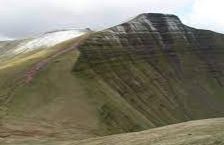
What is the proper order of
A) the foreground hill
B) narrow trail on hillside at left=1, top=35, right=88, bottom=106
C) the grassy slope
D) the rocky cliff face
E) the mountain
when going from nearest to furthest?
the foreground hill < the grassy slope < the mountain < narrow trail on hillside at left=1, top=35, right=88, bottom=106 < the rocky cliff face

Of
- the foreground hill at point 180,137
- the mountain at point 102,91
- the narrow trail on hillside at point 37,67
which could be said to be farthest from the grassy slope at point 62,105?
the foreground hill at point 180,137

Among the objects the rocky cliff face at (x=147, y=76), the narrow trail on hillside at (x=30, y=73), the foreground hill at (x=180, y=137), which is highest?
the foreground hill at (x=180, y=137)

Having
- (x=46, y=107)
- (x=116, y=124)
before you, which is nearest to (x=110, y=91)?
(x=116, y=124)

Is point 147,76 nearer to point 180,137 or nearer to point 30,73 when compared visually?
point 30,73

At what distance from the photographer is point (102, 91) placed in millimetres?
144625

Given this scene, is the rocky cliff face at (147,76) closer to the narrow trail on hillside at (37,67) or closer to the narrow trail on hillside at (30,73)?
the narrow trail on hillside at (30,73)

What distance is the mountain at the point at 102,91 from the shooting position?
11569 cm

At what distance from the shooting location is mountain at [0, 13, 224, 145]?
11569 centimetres

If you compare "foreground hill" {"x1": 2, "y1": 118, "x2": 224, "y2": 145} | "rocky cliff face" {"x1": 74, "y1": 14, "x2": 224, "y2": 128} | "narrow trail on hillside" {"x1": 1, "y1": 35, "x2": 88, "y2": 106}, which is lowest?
"rocky cliff face" {"x1": 74, "y1": 14, "x2": 224, "y2": 128}

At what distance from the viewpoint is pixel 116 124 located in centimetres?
13225

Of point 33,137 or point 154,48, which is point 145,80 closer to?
point 154,48

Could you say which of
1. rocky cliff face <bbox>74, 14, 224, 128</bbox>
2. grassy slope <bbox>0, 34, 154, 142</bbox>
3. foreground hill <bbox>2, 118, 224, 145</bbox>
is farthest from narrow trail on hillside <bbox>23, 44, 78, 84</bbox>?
foreground hill <bbox>2, 118, 224, 145</bbox>

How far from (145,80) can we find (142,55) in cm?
1395

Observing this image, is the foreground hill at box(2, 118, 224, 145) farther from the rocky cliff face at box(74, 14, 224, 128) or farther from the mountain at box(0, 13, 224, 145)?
the rocky cliff face at box(74, 14, 224, 128)
